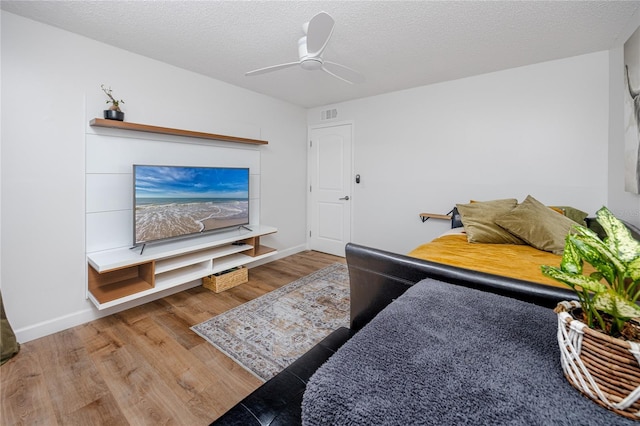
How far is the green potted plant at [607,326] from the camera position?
48 cm

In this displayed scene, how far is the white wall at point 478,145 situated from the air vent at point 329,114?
0.07m

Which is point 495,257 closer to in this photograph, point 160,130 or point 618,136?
point 618,136

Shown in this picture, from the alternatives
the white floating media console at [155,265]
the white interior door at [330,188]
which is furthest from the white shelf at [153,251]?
the white interior door at [330,188]

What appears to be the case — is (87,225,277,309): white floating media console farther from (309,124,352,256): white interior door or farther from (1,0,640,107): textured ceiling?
(1,0,640,107): textured ceiling

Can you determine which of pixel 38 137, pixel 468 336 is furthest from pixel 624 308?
pixel 38 137

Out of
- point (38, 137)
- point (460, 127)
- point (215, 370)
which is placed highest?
point (460, 127)

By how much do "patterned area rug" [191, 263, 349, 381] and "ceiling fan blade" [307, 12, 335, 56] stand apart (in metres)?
2.15

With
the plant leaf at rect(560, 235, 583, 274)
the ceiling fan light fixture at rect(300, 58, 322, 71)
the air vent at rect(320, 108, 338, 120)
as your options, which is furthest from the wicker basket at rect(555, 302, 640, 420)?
the air vent at rect(320, 108, 338, 120)

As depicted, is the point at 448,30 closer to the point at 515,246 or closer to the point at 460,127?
the point at 460,127

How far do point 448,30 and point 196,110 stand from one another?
2.64 metres

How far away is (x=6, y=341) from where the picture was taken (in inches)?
76.2

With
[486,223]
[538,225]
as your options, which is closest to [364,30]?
[486,223]

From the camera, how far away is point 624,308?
0.50 meters

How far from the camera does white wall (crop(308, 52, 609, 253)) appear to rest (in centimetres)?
269
